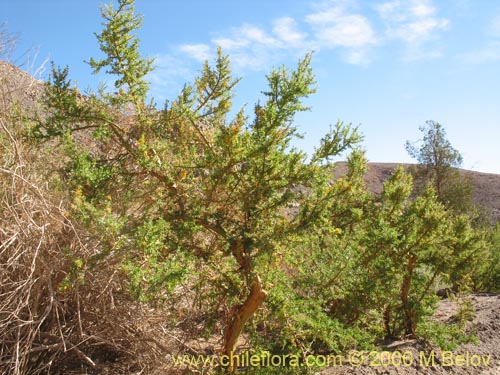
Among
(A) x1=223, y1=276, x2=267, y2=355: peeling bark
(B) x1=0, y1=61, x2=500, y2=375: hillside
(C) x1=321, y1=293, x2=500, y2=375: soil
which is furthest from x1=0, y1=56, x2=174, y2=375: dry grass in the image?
(C) x1=321, y1=293, x2=500, y2=375: soil

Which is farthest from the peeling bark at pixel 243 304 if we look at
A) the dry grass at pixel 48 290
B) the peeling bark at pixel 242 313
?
the dry grass at pixel 48 290

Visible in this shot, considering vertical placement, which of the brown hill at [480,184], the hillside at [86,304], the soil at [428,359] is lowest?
the soil at [428,359]

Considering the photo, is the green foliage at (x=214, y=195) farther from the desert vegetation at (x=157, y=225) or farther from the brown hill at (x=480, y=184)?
the brown hill at (x=480, y=184)

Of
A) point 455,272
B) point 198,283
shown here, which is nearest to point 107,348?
point 198,283

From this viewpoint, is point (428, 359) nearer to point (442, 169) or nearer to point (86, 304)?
point (86, 304)

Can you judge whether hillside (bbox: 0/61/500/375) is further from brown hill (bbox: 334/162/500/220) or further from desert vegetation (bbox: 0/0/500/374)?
brown hill (bbox: 334/162/500/220)

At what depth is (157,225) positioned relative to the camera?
359cm

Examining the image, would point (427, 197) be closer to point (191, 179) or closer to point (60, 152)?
point (191, 179)

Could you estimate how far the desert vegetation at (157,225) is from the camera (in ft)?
13.1

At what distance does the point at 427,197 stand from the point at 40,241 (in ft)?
14.2

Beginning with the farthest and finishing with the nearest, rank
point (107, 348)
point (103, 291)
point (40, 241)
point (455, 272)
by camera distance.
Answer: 1. point (455, 272)
2. point (107, 348)
3. point (103, 291)
4. point (40, 241)

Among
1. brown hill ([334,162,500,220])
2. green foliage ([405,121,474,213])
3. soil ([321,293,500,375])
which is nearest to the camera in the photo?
soil ([321,293,500,375])

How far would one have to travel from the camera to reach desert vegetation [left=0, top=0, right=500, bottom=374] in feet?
13.1

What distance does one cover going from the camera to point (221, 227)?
422 cm
